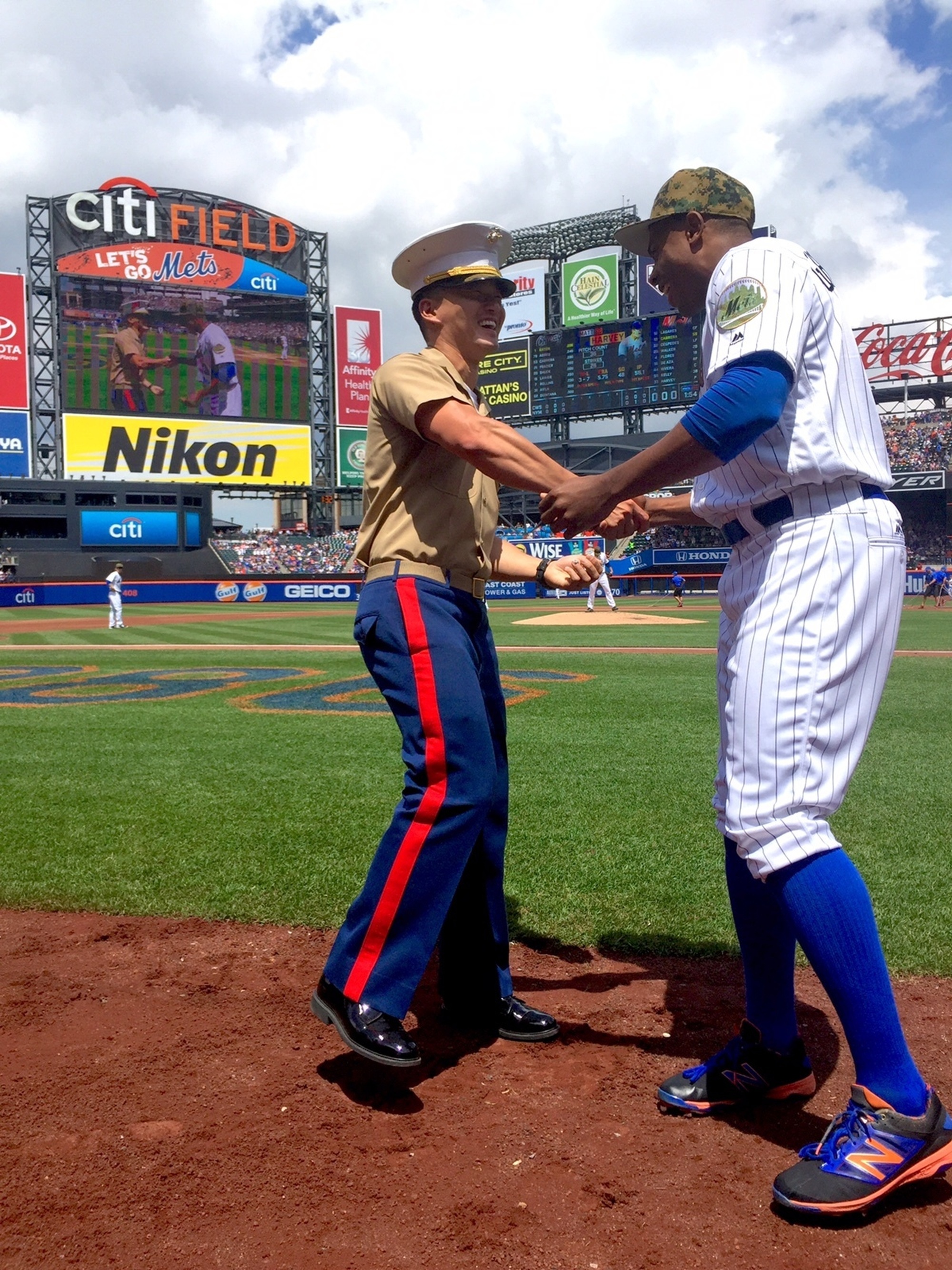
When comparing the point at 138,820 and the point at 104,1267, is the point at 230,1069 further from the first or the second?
the point at 138,820

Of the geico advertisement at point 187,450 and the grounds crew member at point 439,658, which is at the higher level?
the geico advertisement at point 187,450

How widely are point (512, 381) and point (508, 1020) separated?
5224 cm

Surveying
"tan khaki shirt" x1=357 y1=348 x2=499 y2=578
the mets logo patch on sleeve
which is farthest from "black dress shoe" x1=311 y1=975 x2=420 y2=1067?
the mets logo patch on sleeve

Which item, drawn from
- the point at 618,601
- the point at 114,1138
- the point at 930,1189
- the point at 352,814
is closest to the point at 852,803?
the point at 352,814

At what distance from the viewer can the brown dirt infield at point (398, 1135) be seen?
173 cm

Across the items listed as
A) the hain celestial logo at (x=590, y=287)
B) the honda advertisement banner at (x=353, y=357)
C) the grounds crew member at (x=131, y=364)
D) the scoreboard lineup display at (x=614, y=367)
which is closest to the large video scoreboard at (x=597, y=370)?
the scoreboard lineup display at (x=614, y=367)

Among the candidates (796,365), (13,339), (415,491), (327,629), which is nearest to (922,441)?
(327,629)

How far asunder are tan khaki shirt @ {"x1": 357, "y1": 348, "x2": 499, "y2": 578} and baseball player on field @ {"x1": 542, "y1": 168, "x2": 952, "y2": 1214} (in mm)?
457

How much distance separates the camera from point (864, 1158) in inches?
73.2

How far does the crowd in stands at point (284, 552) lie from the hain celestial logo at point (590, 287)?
17.3 meters

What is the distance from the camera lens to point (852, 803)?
518 centimetres

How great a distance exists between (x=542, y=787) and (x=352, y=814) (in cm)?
120

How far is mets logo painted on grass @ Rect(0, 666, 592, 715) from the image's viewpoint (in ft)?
31.2

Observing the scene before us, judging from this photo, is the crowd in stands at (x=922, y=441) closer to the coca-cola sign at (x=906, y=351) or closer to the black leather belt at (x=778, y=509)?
the coca-cola sign at (x=906, y=351)
